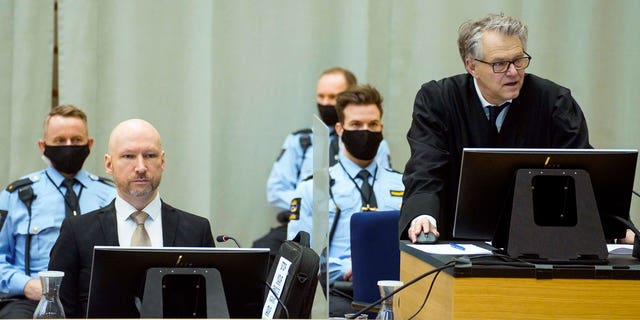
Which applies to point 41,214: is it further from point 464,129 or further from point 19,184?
point 464,129

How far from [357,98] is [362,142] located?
220 millimetres

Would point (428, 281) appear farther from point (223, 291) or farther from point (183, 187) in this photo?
point (183, 187)

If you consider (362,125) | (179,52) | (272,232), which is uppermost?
(179,52)

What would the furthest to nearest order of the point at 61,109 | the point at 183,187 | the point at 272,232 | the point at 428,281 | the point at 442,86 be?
1. the point at 183,187
2. the point at 272,232
3. the point at 61,109
4. the point at 442,86
5. the point at 428,281

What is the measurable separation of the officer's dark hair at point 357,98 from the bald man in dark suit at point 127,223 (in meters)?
1.32

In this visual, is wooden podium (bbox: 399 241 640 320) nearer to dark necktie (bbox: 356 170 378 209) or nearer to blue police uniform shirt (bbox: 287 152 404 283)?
blue police uniform shirt (bbox: 287 152 404 283)

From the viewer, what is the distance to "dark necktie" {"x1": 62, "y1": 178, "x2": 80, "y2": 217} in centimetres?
439

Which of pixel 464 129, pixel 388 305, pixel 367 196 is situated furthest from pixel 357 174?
pixel 388 305

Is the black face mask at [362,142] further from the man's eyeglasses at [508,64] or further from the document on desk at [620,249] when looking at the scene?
the document on desk at [620,249]

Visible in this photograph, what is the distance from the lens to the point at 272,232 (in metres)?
5.22

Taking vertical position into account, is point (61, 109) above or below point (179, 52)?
below

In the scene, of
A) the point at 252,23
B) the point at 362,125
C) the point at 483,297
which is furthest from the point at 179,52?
the point at 483,297

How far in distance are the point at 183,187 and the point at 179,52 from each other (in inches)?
31.1

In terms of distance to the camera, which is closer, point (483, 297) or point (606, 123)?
point (483, 297)
